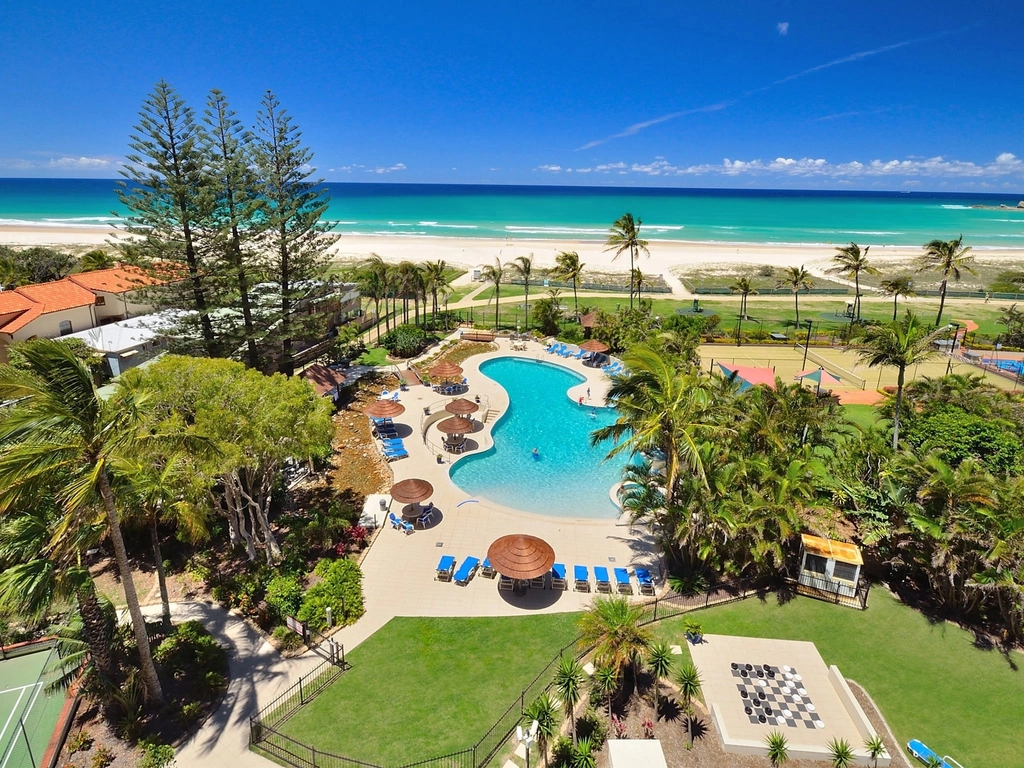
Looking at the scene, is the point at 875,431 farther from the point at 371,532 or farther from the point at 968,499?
the point at 371,532

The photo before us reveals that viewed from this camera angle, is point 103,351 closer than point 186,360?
No

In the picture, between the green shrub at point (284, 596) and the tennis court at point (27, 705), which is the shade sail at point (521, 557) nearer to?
the green shrub at point (284, 596)

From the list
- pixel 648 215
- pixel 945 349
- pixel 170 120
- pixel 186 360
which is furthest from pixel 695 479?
pixel 648 215

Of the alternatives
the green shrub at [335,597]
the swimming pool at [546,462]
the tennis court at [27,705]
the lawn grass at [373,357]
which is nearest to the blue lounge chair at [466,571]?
the green shrub at [335,597]

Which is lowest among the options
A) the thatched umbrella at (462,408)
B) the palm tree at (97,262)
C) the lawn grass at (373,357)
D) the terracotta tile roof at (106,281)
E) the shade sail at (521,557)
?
the shade sail at (521,557)

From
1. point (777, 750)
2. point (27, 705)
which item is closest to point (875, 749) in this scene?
point (777, 750)
